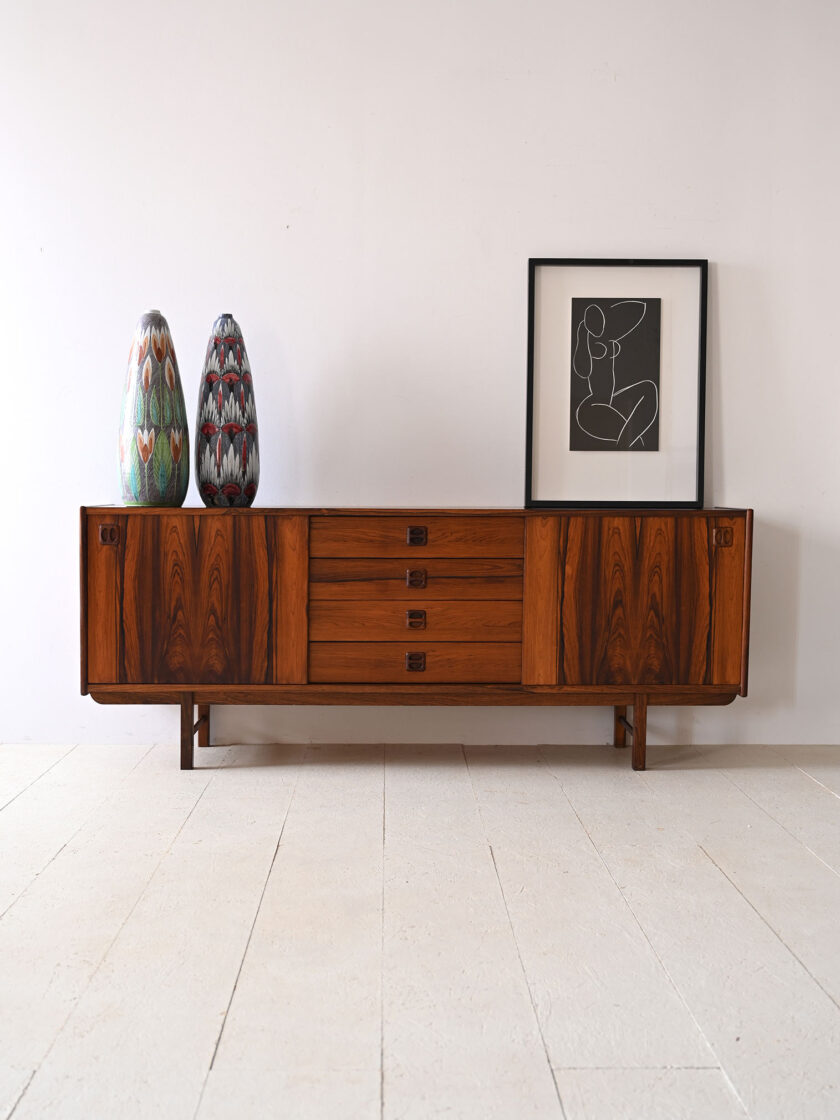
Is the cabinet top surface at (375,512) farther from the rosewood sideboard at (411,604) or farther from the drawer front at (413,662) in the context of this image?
the drawer front at (413,662)

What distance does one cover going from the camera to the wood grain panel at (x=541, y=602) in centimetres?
270

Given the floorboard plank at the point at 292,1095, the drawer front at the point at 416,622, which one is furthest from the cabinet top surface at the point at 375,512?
the floorboard plank at the point at 292,1095

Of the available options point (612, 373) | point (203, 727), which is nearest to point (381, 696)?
point (203, 727)

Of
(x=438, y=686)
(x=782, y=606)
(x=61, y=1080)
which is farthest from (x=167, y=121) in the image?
(x=61, y=1080)

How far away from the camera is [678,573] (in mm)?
2711

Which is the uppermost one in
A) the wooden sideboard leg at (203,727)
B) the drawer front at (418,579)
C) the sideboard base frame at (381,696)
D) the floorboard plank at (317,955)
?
the drawer front at (418,579)

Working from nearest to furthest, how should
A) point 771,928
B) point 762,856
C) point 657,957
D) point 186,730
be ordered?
1. point 657,957
2. point 771,928
3. point 762,856
4. point 186,730

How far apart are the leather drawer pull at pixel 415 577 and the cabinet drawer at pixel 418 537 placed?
0.10 ft

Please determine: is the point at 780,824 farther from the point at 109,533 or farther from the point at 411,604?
the point at 109,533

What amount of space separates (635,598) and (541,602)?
253 millimetres

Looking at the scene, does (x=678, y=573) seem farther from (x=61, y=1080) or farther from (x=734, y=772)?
(x=61, y=1080)

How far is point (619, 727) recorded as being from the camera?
10.1ft

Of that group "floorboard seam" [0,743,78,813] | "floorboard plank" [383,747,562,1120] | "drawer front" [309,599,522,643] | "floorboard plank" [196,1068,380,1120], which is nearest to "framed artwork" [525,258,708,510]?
"drawer front" [309,599,522,643]

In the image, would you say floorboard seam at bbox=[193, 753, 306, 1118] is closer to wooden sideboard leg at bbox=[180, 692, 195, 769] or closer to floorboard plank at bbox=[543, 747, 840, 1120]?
wooden sideboard leg at bbox=[180, 692, 195, 769]
